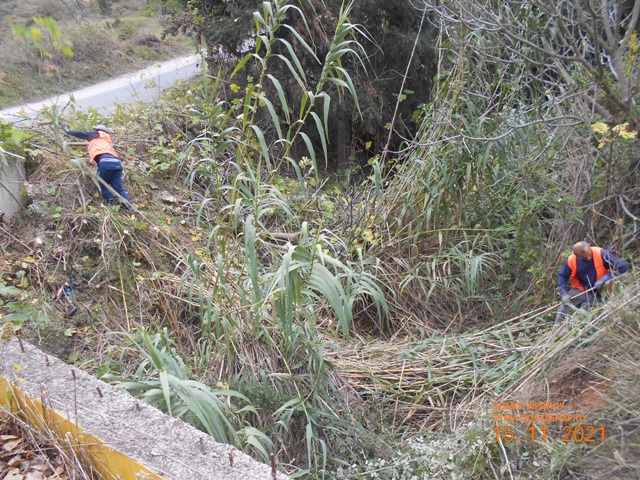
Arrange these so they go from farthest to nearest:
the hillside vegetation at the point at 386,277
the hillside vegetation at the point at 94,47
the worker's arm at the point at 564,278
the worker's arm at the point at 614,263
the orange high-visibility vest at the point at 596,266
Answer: the hillside vegetation at the point at 94,47, the worker's arm at the point at 564,278, the orange high-visibility vest at the point at 596,266, the worker's arm at the point at 614,263, the hillside vegetation at the point at 386,277

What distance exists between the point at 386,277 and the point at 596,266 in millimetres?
1799

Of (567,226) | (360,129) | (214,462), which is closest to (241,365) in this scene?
(214,462)

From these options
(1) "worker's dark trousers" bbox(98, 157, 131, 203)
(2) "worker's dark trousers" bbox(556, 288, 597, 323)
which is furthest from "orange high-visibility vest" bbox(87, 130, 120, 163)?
(2) "worker's dark trousers" bbox(556, 288, 597, 323)

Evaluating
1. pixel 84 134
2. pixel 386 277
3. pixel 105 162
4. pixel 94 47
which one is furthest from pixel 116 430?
pixel 94 47

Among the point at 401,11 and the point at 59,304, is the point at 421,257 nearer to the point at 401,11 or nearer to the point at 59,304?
the point at 59,304

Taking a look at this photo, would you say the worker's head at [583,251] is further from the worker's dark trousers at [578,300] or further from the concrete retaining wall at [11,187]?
the concrete retaining wall at [11,187]

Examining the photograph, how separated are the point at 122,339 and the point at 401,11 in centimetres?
686

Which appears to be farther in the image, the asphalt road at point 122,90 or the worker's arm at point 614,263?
the asphalt road at point 122,90

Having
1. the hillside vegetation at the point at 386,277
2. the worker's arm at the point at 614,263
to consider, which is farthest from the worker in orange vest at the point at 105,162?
the worker's arm at the point at 614,263

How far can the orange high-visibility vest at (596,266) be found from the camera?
388 cm

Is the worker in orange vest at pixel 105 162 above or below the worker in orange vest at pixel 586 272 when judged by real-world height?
above
